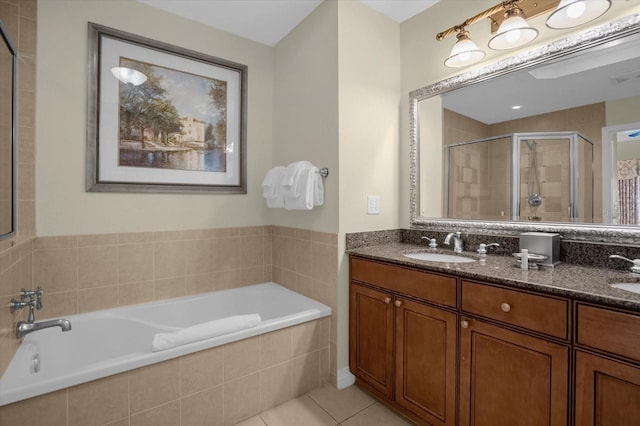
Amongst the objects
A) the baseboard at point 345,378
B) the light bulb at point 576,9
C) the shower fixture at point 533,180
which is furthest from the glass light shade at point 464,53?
the baseboard at point 345,378

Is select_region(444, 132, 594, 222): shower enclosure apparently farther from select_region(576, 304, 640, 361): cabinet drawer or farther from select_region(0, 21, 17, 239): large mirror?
select_region(0, 21, 17, 239): large mirror

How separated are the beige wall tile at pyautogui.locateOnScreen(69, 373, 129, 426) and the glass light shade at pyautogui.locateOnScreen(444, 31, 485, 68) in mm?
2339

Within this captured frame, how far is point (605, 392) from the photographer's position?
98 centimetres

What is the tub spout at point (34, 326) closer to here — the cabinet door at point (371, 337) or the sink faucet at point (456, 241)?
the cabinet door at point (371, 337)

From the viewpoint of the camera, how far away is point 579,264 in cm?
146

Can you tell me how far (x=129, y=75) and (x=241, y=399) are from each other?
83.9 inches

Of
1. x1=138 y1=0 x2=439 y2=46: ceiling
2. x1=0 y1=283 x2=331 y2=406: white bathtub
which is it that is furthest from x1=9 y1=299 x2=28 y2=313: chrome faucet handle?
x1=138 y1=0 x2=439 y2=46: ceiling

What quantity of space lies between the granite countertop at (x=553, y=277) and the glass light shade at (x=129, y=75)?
6.39ft

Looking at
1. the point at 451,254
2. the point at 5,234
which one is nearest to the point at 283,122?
the point at 451,254

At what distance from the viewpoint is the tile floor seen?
1.66 m

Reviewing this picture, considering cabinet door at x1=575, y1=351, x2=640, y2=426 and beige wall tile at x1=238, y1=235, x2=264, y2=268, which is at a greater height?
beige wall tile at x1=238, y1=235, x2=264, y2=268

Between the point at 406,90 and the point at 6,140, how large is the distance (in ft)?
7.56

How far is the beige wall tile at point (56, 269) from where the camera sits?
179 cm

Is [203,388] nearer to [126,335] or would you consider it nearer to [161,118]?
[126,335]
